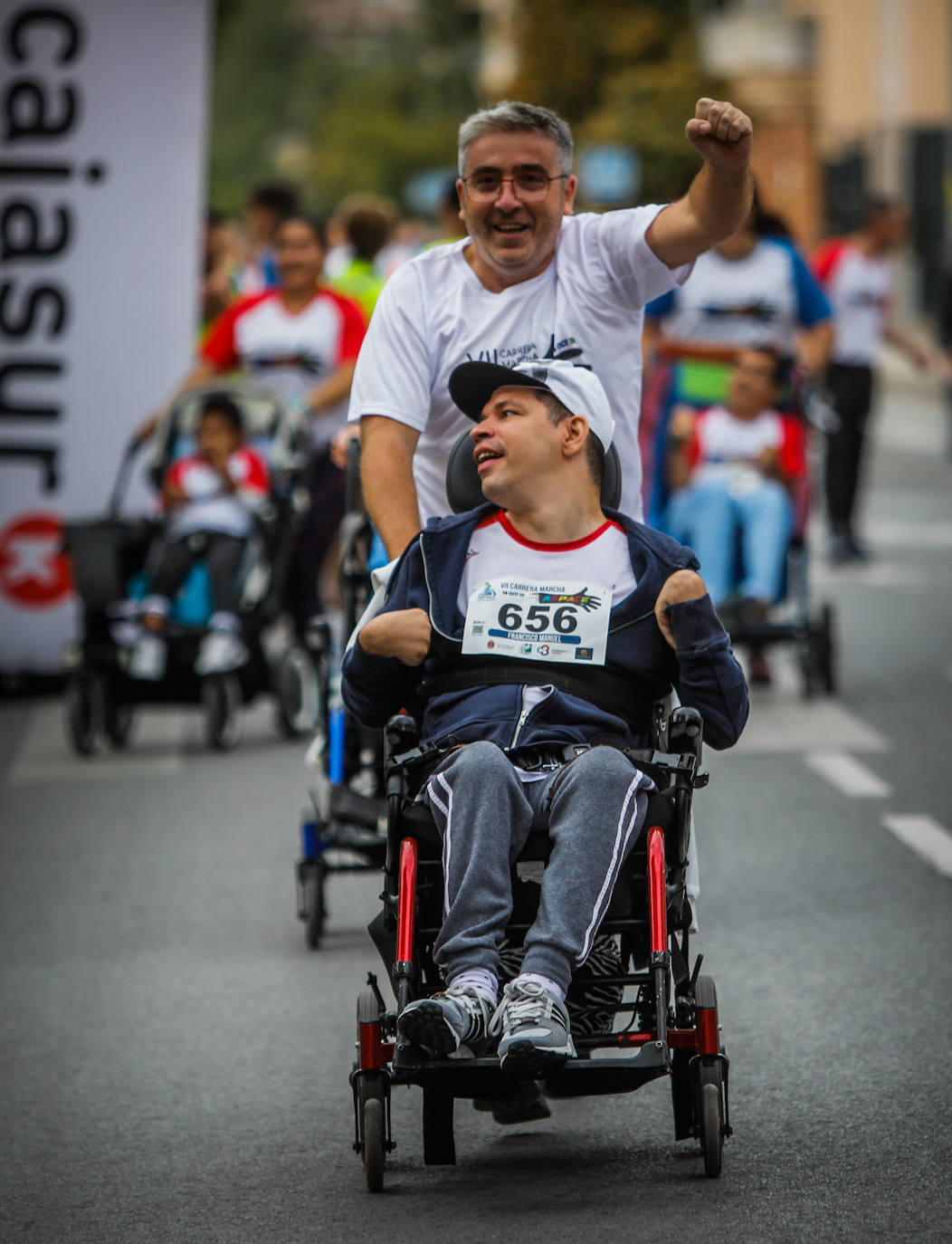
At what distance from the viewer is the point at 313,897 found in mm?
7055

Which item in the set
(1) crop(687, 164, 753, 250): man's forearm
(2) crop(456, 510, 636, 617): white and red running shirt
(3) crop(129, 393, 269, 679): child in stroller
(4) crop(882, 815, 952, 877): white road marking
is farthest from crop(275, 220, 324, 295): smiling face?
(2) crop(456, 510, 636, 617): white and red running shirt

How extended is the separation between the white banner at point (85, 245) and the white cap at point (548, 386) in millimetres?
7159

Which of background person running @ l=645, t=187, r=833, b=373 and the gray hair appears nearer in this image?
the gray hair

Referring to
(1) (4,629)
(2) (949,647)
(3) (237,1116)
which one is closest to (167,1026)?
(3) (237,1116)

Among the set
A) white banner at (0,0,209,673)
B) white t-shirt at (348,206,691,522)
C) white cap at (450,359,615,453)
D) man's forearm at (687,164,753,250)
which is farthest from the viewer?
white banner at (0,0,209,673)

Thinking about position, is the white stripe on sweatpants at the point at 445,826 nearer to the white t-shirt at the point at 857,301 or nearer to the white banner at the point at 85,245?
the white banner at the point at 85,245

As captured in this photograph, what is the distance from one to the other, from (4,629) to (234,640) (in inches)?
95.1

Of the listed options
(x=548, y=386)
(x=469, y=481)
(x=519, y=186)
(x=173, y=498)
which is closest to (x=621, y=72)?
(x=173, y=498)

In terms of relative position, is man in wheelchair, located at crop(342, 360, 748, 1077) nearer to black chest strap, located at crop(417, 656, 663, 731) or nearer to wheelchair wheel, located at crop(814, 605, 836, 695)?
black chest strap, located at crop(417, 656, 663, 731)

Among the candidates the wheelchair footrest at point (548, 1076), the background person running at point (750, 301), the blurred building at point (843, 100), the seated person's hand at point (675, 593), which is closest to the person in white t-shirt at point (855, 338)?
the background person running at point (750, 301)

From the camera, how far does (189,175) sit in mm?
12336

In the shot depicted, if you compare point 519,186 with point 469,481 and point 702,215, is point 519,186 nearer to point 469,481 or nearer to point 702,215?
point 702,215

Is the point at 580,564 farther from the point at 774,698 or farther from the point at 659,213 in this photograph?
the point at 774,698

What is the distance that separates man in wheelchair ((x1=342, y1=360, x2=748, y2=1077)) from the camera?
15.6ft
